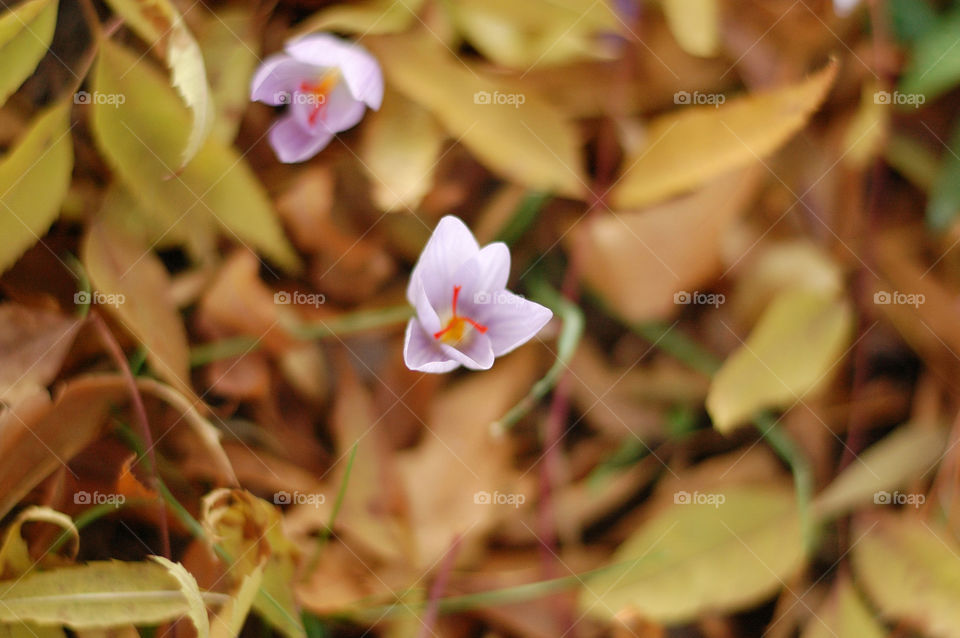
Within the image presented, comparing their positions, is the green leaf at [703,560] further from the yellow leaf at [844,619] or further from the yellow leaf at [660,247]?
the yellow leaf at [660,247]

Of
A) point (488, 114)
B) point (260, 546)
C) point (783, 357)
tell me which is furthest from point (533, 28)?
point (260, 546)

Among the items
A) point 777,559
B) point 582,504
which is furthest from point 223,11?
point 777,559

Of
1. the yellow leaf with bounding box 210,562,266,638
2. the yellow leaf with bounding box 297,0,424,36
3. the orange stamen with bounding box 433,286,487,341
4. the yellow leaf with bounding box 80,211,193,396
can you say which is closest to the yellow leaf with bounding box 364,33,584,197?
the yellow leaf with bounding box 297,0,424,36

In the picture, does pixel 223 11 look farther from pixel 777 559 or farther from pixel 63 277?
pixel 777 559

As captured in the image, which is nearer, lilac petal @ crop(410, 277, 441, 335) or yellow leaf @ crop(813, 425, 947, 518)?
lilac petal @ crop(410, 277, 441, 335)

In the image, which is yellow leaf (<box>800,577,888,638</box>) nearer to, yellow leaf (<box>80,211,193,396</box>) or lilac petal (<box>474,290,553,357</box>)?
lilac petal (<box>474,290,553,357</box>)
